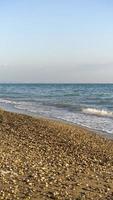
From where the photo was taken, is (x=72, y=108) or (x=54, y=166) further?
(x=72, y=108)

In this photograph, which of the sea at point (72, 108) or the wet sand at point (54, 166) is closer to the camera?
the wet sand at point (54, 166)

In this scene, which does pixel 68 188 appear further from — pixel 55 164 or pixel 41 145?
pixel 41 145

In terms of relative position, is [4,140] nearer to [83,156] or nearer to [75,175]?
[83,156]

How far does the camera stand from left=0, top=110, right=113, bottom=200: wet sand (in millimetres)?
10875

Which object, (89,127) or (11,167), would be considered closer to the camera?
(11,167)

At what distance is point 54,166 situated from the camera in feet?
43.7

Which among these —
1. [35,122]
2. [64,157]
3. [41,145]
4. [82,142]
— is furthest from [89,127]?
[64,157]

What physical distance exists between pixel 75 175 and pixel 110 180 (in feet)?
3.70

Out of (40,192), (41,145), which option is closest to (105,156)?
(41,145)

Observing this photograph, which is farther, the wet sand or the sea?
the sea

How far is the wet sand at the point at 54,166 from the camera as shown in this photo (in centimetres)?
1088

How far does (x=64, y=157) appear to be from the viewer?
1480cm

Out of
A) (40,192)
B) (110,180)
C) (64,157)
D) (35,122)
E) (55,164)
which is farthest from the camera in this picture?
(35,122)

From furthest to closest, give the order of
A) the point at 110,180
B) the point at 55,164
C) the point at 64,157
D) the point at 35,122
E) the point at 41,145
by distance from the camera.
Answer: the point at 35,122
the point at 41,145
the point at 64,157
the point at 55,164
the point at 110,180
